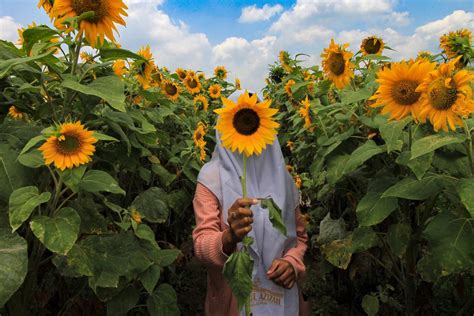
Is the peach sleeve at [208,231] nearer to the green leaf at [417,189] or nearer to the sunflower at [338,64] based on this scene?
the green leaf at [417,189]

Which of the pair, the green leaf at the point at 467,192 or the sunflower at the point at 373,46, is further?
the sunflower at the point at 373,46

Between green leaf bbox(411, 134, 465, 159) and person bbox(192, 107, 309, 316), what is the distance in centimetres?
65

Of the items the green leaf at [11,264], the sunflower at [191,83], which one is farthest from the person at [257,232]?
the sunflower at [191,83]

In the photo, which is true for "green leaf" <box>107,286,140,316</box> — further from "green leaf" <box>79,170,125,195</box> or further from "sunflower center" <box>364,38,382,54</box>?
"sunflower center" <box>364,38,382,54</box>

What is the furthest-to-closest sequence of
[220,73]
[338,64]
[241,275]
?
[220,73] → [338,64] → [241,275]

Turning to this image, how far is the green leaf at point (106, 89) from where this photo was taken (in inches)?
62.5

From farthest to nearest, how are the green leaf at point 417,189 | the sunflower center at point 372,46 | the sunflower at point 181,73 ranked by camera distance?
the sunflower at point 181,73 → the sunflower center at point 372,46 → the green leaf at point 417,189

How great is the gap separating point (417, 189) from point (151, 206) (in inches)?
48.4

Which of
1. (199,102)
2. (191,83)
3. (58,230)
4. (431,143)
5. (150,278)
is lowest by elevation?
(150,278)

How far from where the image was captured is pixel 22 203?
1.55 metres

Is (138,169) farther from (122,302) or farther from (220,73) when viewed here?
(220,73)

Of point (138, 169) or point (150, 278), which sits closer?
point (150, 278)

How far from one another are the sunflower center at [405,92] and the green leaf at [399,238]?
570mm

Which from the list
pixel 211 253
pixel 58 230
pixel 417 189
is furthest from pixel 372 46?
pixel 58 230
